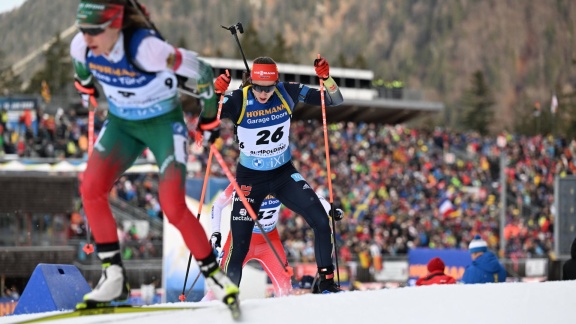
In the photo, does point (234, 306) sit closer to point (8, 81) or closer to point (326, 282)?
point (326, 282)

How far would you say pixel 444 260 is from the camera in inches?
842

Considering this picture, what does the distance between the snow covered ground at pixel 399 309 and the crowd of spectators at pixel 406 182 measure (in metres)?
18.2

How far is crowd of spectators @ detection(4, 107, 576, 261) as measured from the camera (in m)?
28.8

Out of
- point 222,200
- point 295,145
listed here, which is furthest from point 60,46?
point 222,200

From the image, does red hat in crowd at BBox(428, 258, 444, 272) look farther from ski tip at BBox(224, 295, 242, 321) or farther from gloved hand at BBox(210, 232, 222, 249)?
ski tip at BBox(224, 295, 242, 321)

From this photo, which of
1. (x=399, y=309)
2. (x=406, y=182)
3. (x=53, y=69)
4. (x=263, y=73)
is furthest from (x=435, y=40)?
(x=399, y=309)

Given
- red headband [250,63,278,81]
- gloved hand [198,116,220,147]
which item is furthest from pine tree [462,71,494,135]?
gloved hand [198,116,220,147]

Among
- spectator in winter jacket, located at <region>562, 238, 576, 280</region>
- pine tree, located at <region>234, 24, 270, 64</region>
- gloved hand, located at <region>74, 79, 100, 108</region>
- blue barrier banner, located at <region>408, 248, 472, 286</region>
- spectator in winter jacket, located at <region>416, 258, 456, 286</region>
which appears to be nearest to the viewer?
gloved hand, located at <region>74, 79, 100, 108</region>

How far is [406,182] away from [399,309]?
98.0ft

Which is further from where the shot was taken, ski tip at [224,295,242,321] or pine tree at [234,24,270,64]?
pine tree at [234,24,270,64]

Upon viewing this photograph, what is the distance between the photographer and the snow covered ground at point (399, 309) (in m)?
5.71

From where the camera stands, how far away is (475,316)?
19.2 ft

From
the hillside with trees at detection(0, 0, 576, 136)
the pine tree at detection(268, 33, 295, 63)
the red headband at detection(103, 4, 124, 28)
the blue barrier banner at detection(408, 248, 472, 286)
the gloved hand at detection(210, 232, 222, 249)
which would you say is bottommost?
the blue barrier banner at detection(408, 248, 472, 286)

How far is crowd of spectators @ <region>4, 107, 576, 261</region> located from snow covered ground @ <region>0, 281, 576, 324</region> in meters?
18.2
